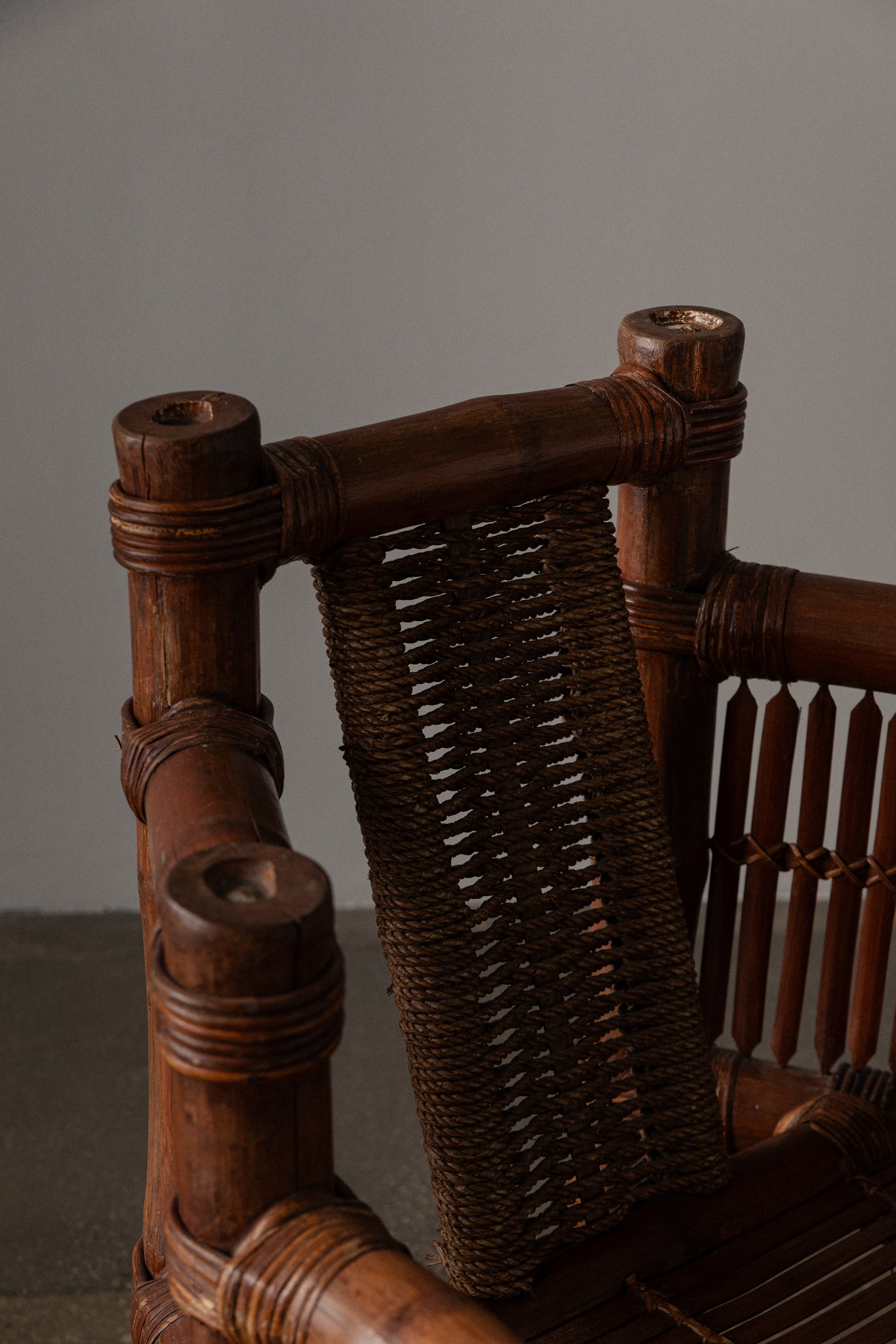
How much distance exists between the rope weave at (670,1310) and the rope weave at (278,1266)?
29 cm

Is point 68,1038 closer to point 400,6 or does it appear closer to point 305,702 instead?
point 305,702

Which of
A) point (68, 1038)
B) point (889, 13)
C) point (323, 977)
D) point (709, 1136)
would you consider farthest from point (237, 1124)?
point (889, 13)

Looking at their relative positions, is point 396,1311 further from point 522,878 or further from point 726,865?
point 726,865

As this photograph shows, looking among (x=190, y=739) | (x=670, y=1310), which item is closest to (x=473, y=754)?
(x=190, y=739)

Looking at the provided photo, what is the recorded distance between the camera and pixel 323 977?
18.2 inches

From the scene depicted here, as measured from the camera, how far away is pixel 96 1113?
62.5 inches

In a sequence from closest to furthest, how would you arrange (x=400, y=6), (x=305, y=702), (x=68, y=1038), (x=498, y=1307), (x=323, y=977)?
(x=323, y=977) < (x=498, y=1307) < (x=400, y=6) < (x=68, y=1038) < (x=305, y=702)

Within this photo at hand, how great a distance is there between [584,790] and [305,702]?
109cm

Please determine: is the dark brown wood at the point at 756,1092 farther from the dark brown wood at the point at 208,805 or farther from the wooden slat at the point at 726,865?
the dark brown wood at the point at 208,805

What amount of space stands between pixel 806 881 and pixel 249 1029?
0.52 metres

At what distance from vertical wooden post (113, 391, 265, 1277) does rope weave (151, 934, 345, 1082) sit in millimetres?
156

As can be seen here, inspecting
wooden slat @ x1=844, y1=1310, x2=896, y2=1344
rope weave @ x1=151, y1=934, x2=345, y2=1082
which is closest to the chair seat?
wooden slat @ x1=844, y1=1310, x2=896, y2=1344

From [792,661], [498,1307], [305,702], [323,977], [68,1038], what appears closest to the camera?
[323,977]

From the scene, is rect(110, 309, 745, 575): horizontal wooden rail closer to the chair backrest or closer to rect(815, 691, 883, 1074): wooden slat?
the chair backrest
